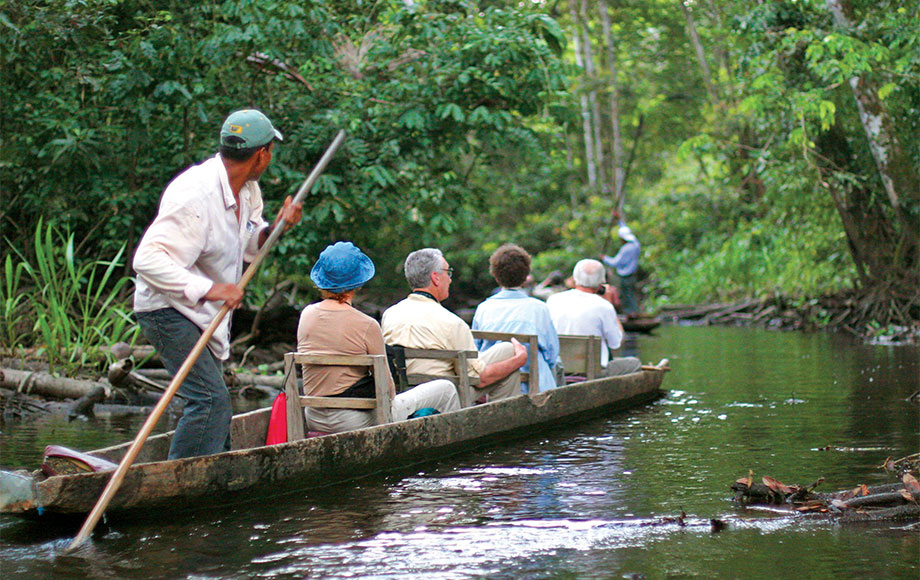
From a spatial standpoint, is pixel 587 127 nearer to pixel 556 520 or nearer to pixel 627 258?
pixel 627 258

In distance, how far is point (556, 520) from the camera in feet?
15.3

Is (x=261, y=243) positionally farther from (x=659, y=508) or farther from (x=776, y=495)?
(x=776, y=495)

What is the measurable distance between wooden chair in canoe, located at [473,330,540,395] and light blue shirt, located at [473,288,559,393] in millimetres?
65

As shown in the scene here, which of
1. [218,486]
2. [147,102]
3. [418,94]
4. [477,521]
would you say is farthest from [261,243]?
[418,94]

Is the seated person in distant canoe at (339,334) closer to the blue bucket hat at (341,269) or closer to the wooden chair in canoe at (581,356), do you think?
the blue bucket hat at (341,269)

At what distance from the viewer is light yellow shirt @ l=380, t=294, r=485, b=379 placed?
631 cm

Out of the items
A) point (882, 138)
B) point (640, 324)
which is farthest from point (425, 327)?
point (640, 324)

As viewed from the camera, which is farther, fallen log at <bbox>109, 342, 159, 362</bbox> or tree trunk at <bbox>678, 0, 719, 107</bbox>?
tree trunk at <bbox>678, 0, 719, 107</bbox>

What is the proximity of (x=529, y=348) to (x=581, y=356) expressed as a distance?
1218 millimetres

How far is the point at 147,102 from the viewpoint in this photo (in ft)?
32.2

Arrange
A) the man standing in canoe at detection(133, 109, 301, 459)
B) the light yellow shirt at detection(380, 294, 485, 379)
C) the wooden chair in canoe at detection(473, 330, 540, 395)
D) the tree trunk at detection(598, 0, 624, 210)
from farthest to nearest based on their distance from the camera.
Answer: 1. the tree trunk at detection(598, 0, 624, 210)
2. the wooden chair in canoe at detection(473, 330, 540, 395)
3. the light yellow shirt at detection(380, 294, 485, 379)
4. the man standing in canoe at detection(133, 109, 301, 459)

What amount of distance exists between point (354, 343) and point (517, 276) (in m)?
1.95

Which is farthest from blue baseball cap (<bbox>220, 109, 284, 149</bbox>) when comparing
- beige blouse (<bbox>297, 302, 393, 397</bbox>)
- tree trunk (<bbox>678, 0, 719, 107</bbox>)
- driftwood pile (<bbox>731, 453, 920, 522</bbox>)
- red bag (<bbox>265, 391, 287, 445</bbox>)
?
tree trunk (<bbox>678, 0, 719, 107</bbox>)

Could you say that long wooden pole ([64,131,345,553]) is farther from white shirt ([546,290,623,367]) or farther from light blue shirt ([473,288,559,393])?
white shirt ([546,290,623,367])
